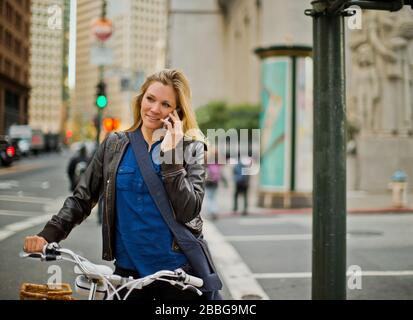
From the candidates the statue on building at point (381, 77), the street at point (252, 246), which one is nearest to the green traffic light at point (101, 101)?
the street at point (252, 246)

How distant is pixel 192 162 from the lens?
94.4 inches

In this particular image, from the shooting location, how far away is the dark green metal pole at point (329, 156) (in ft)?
10.6

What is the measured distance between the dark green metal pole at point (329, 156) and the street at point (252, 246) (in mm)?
513

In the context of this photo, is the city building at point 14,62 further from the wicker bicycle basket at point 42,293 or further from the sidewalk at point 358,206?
the sidewalk at point 358,206

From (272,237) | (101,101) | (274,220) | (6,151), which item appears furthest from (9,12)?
(274,220)

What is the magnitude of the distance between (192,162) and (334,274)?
137cm

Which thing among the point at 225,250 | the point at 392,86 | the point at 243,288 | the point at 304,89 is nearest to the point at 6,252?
the point at 243,288

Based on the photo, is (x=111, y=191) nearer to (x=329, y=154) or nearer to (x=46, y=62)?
(x=329, y=154)

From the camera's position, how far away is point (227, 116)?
2467cm

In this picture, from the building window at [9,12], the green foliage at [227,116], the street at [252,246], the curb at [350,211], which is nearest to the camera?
the building window at [9,12]

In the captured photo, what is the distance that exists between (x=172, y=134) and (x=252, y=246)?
7429 millimetres

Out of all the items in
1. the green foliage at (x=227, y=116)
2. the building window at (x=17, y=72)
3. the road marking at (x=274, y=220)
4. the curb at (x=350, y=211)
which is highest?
the green foliage at (x=227, y=116)

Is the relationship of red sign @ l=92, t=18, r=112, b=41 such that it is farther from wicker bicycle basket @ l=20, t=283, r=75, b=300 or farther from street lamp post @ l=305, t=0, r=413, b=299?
wicker bicycle basket @ l=20, t=283, r=75, b=300

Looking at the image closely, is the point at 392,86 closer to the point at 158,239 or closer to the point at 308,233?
the point at 308,233
